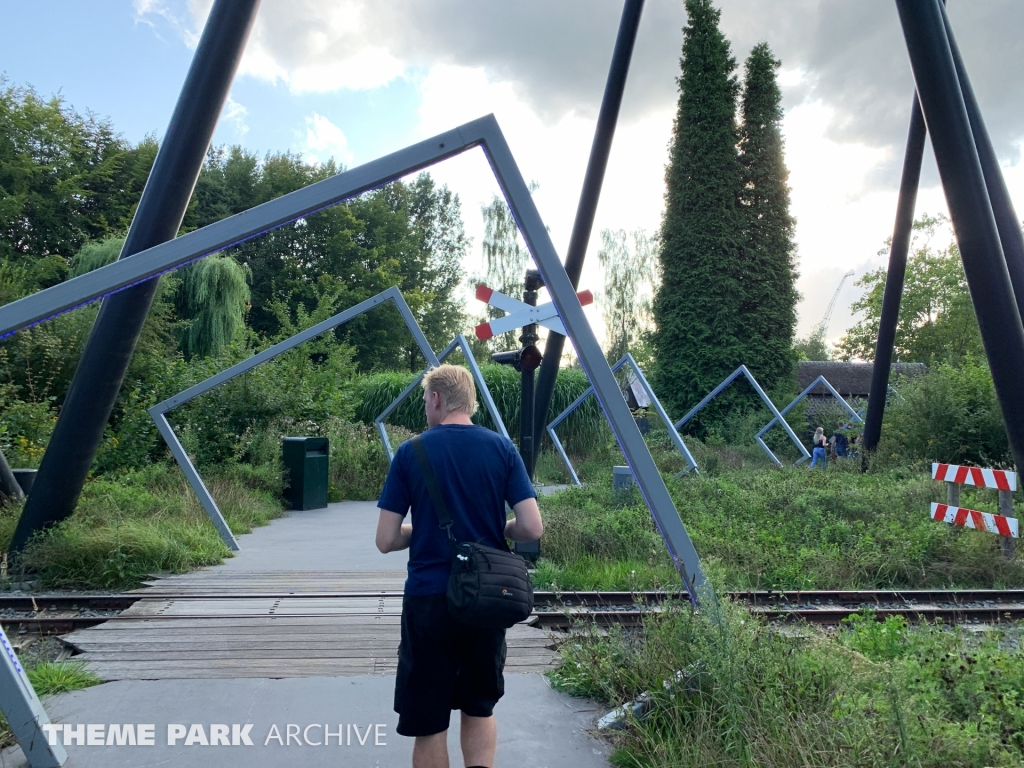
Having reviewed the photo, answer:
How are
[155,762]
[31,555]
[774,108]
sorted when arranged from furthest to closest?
[774,108], [31,555], [155,762]

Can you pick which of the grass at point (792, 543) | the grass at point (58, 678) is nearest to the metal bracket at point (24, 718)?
the grass at point (58, 678)

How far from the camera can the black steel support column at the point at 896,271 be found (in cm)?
1304

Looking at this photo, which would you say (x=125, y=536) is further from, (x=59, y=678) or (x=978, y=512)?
(x=978, y=512)

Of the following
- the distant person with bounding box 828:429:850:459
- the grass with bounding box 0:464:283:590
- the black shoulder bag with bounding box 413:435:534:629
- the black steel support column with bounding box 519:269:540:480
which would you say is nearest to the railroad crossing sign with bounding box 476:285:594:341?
the black steel support column with bounding box 519:269:540:480

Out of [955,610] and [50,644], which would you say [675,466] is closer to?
[955,610]

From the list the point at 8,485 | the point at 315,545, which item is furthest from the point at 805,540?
the point at 8,485

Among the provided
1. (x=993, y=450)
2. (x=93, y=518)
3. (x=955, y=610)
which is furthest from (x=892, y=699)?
(x=993, y=450)

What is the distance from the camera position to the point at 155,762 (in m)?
3.26

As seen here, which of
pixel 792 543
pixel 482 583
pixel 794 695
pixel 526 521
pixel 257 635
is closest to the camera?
pixel 482 583

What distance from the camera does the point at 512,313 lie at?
→ 21.7 ft

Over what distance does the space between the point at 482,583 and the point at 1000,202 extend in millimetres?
8261

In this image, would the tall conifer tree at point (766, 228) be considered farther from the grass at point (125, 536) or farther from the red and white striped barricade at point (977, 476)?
the grass at point (125, 536)

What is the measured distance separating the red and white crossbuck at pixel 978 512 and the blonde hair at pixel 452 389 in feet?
24.5

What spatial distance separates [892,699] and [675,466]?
12.9 meters
